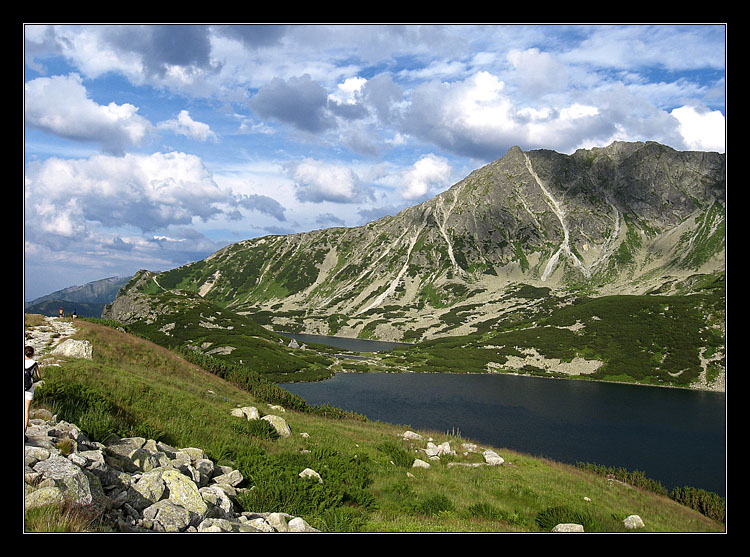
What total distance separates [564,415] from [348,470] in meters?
70.8

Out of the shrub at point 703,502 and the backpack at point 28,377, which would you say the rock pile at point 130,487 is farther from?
the shrub at point 703,502

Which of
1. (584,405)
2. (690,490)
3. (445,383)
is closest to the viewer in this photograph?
(690,490)

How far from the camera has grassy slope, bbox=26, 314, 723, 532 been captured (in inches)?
615

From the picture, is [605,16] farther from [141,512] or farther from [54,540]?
[141,512]

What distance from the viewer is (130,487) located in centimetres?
1112

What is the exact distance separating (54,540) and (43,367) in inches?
762

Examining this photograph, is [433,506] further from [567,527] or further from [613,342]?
[613,342]

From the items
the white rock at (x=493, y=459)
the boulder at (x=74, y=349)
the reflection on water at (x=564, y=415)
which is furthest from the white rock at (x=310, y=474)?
the reflection on water at (x=564, y=415)

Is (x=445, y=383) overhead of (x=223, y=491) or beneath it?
beneath
